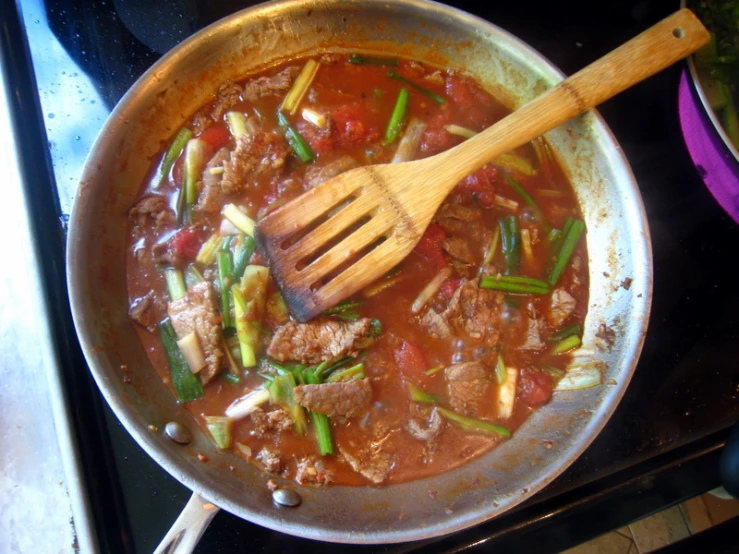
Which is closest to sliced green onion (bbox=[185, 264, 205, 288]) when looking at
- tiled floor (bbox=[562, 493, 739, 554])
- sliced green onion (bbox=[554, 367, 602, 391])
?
sliced green onion (bbox=[554, 367, 602, 391])

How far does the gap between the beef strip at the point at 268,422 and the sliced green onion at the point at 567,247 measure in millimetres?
1413

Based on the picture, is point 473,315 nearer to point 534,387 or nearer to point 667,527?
point 534,387

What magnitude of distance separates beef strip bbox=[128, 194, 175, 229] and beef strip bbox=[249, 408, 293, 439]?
100cm

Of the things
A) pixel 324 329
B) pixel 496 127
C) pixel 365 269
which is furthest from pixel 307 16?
pixel 324 329

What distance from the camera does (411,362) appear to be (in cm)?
239

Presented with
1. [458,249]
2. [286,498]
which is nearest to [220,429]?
[286,498]

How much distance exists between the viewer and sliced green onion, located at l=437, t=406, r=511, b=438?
7.61 ft

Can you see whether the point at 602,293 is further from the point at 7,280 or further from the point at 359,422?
the point at 7,280

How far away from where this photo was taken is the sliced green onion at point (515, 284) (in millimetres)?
2496

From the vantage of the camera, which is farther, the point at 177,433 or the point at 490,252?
the point at 490,252

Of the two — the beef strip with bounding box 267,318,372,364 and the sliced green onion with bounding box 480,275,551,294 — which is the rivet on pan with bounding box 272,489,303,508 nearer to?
the beef strip with bounding box 267,318,372,364

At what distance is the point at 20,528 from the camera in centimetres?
215

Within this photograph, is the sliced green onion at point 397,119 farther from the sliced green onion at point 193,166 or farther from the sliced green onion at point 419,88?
the sliced green onion at point 193,166

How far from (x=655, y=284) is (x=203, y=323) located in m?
2.19
